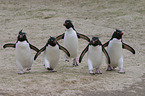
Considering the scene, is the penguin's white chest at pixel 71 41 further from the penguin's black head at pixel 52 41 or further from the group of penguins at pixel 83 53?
the penguin's black head at pixel 52 41

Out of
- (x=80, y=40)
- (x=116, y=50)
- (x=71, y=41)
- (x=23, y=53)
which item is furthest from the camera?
(x=80, y=40)

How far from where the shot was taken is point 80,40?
10406 mm

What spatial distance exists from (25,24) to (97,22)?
4.05 metres

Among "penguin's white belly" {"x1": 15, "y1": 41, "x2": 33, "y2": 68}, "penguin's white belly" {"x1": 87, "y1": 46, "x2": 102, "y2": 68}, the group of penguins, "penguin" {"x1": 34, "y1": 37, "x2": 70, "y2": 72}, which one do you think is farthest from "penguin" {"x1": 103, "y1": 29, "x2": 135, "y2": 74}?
"penguin's white belly" {"x1": 15, "y1": 41, "x2": 33, "y2": 68}

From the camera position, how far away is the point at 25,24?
13.6 metres

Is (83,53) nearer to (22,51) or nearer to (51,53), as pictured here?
(51,53)

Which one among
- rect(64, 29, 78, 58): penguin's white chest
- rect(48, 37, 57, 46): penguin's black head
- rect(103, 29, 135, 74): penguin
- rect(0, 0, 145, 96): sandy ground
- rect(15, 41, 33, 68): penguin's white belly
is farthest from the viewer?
rect(64, 29, 78, 58): penguin's white chest

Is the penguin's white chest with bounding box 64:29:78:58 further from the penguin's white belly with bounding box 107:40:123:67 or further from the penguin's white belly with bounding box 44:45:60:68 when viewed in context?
the penguin's white belly with bounding box 107:40:123:67

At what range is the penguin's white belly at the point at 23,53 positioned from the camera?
589cm

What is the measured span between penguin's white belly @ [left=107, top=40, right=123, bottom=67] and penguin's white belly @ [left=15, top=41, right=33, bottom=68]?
204cm

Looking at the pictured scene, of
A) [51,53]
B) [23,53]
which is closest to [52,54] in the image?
[51,53]

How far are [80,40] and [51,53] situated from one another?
4553 millimetres

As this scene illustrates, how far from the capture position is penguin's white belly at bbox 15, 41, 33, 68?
5.89m

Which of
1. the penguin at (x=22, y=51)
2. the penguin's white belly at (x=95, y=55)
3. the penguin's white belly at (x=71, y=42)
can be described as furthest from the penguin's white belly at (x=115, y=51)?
the penguin at (x=22, y=51)
